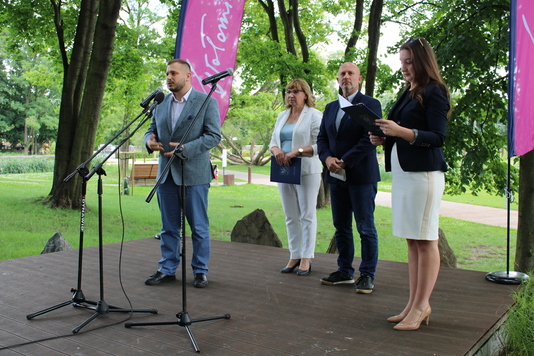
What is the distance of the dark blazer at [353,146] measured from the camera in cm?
380

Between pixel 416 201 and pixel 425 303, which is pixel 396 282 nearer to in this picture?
pixel 425 303

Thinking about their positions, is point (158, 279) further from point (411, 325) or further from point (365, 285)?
point (411, 325)

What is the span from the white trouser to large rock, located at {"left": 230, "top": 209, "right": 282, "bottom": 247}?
1.53 metres

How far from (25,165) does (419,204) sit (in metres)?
24.8

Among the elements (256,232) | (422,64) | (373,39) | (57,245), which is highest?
(373,39)

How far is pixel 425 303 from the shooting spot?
9.97 feet

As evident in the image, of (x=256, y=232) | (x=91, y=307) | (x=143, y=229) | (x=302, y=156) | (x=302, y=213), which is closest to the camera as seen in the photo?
(x=91, y=307)

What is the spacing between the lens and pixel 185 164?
3.92m

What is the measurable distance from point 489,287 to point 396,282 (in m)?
0.70

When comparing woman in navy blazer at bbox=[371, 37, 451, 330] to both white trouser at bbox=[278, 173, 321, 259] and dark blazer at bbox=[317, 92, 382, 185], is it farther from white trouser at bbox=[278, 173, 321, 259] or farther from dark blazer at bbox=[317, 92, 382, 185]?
white trouser at bbox=[278, 173, 321, 259]

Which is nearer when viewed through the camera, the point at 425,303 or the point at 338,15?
the point at 425,303

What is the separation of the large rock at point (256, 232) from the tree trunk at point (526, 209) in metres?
2.66

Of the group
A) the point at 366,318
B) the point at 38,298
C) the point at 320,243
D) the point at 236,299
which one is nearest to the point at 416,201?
the point at 366,318

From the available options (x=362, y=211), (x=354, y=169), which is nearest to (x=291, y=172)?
(x=354, y=169)
